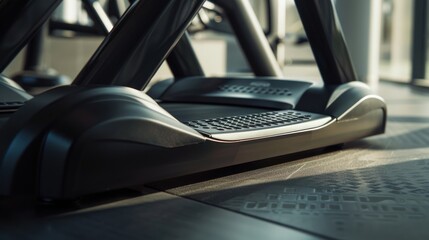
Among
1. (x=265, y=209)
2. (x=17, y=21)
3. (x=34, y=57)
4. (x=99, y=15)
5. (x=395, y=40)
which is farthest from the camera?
(x=395, y=40)

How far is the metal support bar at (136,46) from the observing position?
1.07 m

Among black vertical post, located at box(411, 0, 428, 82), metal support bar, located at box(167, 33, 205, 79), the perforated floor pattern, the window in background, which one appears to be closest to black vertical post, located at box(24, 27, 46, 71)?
metal support bar, located at box(167, 33, 205, 79)

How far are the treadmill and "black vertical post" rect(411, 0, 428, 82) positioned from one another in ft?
12.3

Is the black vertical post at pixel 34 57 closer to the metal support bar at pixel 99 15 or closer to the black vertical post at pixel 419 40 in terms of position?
the metal support bar at pixel 99 15

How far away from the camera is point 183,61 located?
1966 millimetres

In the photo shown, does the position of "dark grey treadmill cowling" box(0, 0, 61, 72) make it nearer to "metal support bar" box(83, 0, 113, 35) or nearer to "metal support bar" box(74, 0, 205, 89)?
"metal support bar" box(74, 0, 205, 89)

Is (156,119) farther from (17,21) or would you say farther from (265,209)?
(17,21)

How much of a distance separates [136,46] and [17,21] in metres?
0.50

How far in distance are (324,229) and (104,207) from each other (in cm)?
34

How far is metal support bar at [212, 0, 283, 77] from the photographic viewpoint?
1947mm

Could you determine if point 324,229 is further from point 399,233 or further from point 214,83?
point 214,83

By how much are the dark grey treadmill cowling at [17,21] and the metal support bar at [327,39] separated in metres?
0.65

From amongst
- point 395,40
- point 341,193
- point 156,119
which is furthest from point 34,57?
point 395,40

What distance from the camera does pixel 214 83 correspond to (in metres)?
1.80
